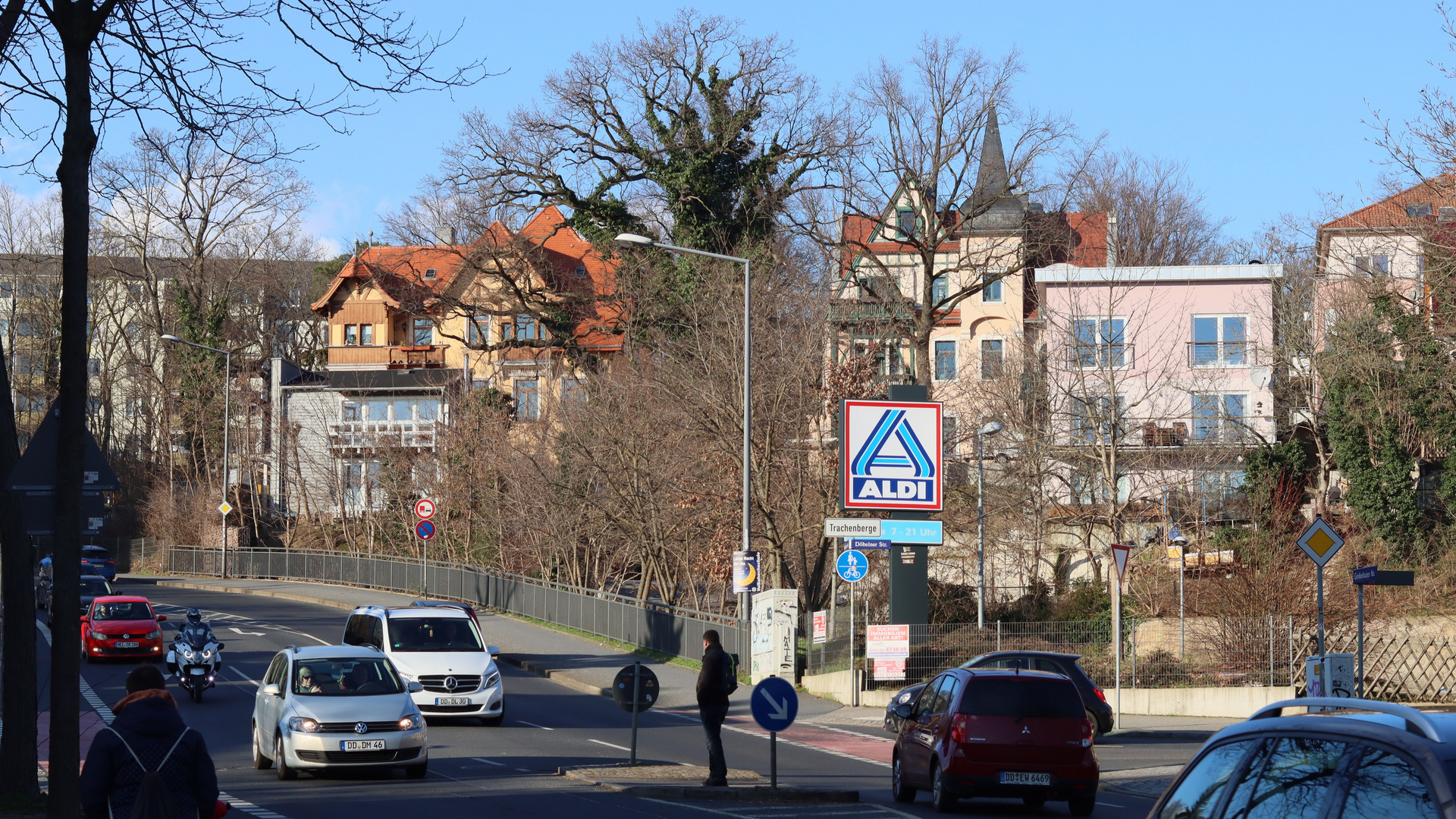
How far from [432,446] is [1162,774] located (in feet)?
139

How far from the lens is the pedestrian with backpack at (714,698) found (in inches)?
628

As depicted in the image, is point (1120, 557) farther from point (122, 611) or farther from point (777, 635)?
point (122, 611)

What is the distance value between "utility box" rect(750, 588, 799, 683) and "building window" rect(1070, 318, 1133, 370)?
18715 millimetres

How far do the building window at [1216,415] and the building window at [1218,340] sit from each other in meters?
1.49

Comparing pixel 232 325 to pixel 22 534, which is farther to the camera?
pixel 232 325

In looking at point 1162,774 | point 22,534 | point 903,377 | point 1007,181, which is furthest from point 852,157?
point 22,534

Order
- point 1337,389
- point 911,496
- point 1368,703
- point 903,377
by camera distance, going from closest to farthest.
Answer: point 1368,703 → point 911,496 → point 1337,389 → point 903,377

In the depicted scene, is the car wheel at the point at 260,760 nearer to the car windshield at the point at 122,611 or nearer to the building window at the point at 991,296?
the car windshield at the point at 122,611

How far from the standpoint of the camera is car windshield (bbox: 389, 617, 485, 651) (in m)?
23.6

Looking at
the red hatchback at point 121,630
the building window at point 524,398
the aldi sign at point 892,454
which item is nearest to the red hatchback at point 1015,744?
the aldi sign at point 892,454

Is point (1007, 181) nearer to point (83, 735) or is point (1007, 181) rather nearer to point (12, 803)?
point (83, 735)

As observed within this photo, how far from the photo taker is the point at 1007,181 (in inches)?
2090

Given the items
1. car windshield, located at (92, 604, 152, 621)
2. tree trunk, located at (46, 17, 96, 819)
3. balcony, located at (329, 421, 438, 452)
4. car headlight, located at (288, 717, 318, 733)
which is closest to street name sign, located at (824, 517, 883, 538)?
car headlight, located at (288, 717, 318, 733)

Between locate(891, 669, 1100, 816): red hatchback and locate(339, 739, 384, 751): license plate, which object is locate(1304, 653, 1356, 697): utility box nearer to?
locate(891, 669, 1100, 816): red hatchback
